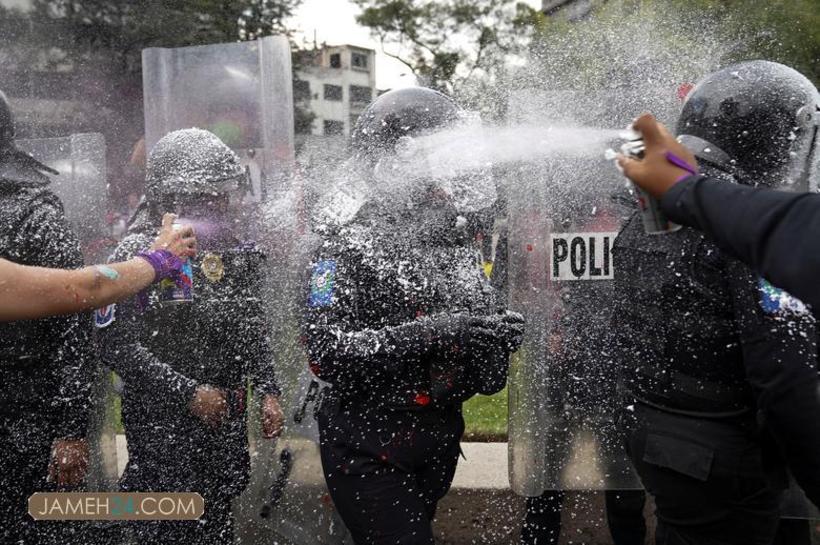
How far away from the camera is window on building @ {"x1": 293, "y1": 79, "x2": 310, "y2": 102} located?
3576mm

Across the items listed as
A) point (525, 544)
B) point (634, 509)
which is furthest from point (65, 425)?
point (634, 509)

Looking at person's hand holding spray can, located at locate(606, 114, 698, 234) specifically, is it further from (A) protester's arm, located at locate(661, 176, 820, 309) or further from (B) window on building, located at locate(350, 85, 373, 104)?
(B) window on building, located at locate(350, 85, 373, 104)

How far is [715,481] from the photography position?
210cm

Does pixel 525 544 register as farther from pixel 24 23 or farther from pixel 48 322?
pixel 24 23

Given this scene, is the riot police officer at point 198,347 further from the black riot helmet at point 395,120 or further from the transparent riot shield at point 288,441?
the black riot helmet at point 395,120

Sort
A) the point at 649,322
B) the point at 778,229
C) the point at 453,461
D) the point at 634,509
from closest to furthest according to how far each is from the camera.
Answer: the point at 778,229, the point at 649,322, the point at 453,461, the point at 634,509

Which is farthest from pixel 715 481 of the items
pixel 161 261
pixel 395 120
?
pixel 161 261

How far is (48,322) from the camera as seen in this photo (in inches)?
103

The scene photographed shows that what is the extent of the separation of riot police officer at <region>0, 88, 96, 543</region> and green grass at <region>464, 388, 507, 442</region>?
2462 millimetres

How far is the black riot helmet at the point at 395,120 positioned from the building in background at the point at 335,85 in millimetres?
632

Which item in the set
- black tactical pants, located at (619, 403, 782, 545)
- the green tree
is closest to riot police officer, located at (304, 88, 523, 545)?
black tactical pants, located at (619, 403, 782, 545)

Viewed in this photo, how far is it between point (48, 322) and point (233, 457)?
0.88 m

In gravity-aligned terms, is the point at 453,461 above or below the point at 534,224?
below

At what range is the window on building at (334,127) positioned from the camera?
332 centimetres
